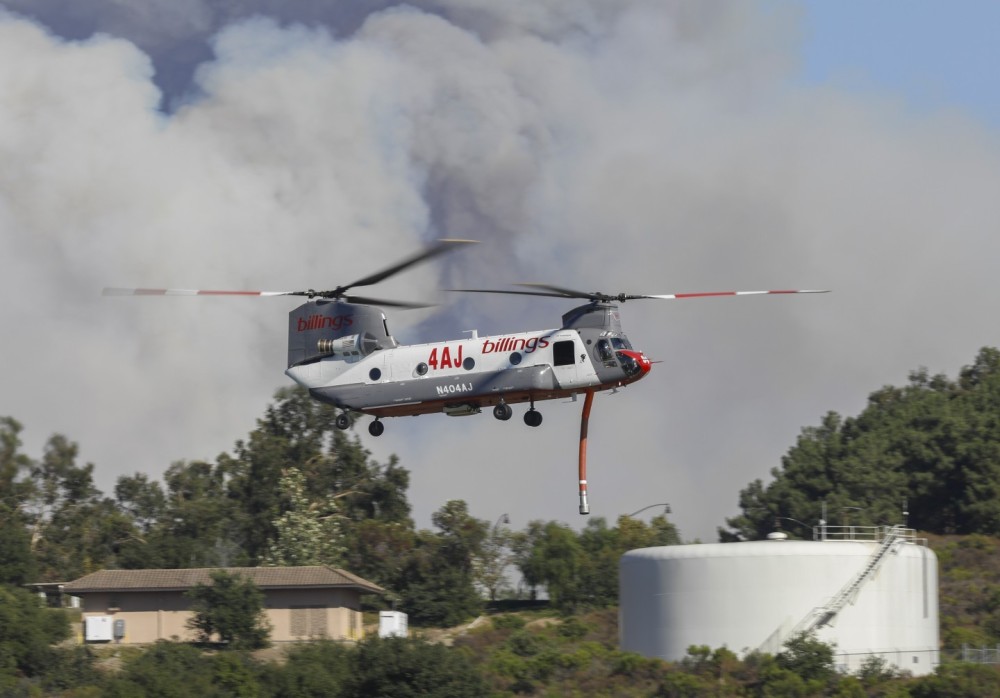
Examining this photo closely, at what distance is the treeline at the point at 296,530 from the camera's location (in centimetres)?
10981

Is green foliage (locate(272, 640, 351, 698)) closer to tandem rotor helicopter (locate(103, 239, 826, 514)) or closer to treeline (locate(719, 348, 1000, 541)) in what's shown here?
tandem rotor helicopter (locate(103, 239, 826, 514))

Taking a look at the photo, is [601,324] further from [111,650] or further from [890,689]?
[111,650]

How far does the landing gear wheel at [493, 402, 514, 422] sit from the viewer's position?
4306cm

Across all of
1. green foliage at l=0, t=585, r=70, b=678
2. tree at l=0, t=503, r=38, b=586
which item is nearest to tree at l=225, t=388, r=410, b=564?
tree at l=0, t=503, r=38, b=586

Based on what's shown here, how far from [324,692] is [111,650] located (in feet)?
91.3

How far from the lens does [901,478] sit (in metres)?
127

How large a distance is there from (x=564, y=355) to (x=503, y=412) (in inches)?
102

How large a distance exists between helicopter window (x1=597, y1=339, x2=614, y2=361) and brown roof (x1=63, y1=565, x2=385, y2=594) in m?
52.3

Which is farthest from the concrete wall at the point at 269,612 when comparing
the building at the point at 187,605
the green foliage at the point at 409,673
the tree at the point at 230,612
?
the green foliage at the point at 409,673

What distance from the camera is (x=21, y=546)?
108000mm

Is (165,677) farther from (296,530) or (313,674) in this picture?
(296,530)

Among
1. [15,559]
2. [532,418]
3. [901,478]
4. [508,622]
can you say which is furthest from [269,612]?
[901,478]

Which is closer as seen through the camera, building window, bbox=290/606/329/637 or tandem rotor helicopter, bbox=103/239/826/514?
tandem rotor helicopter, bbox=103/239/826/514

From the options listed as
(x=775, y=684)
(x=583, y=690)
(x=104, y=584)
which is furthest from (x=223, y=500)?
(x=775, y=684)
